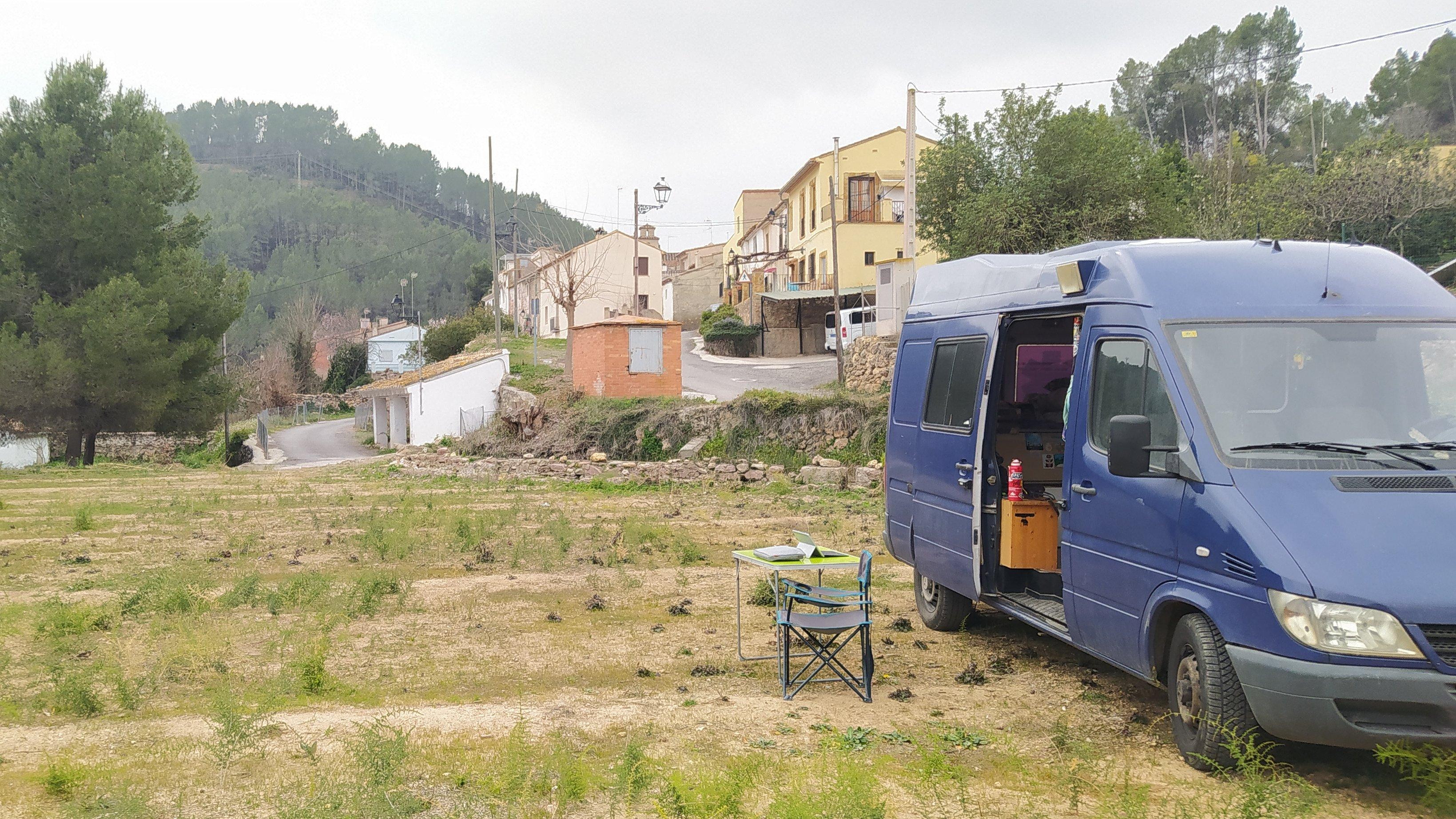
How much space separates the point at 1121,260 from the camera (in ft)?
20.7

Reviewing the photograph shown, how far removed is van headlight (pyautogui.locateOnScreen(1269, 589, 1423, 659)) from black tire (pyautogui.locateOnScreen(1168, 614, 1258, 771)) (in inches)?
17.7

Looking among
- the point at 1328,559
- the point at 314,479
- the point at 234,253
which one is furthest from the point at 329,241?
the point at 1328,559

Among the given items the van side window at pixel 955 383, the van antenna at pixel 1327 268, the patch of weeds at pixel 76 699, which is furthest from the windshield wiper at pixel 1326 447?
the patch of weeds at pixel 76 699

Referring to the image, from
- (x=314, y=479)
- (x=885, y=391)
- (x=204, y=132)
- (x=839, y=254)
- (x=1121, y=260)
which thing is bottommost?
(x=314, y=479)

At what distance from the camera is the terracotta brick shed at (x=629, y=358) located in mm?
34250

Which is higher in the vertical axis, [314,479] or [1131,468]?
[1131,468]

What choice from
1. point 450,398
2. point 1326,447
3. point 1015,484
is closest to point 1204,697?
point 1326,447

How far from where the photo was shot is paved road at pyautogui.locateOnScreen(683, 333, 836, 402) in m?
35.9

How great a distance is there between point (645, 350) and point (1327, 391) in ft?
97.5

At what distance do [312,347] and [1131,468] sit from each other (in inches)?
3051

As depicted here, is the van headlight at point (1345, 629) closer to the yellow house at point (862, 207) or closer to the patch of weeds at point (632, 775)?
the patch of weeds at point (632, 775)

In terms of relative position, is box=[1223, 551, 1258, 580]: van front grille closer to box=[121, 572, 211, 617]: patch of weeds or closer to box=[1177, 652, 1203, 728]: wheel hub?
box=[1177, 652, 1203, 728]: wheel hub

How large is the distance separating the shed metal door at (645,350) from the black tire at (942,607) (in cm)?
2577

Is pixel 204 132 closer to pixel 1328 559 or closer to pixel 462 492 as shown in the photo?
pixel 462 492
